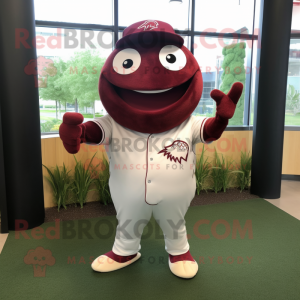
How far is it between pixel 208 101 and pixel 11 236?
8.96 feet

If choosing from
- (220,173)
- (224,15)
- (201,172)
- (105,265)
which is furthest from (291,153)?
(105,265)

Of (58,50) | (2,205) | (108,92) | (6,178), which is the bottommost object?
(2,205)

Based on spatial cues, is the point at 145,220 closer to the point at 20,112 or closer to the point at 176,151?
the point at 176,151

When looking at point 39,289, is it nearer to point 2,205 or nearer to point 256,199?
point 2,205

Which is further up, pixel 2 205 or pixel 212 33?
pixel 212 33

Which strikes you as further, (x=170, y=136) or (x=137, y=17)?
(x=137, y=17)

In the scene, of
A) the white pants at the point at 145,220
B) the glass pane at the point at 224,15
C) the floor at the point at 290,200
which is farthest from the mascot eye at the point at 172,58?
the glass pane at the point at 224,15

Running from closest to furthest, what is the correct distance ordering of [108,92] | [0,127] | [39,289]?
[108,92], [39,289], [0,127]

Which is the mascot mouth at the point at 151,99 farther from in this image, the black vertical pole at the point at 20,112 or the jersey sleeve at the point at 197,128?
the black vertical pole at the point at 20,112

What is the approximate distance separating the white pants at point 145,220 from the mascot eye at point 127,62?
2.13 feet

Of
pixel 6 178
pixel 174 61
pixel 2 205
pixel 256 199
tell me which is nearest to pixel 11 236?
pixel 2 205

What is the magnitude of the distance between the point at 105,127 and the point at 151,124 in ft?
0.88

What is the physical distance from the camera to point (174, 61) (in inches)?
60.4

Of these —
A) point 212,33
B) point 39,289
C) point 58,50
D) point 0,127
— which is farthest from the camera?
point 212,33
